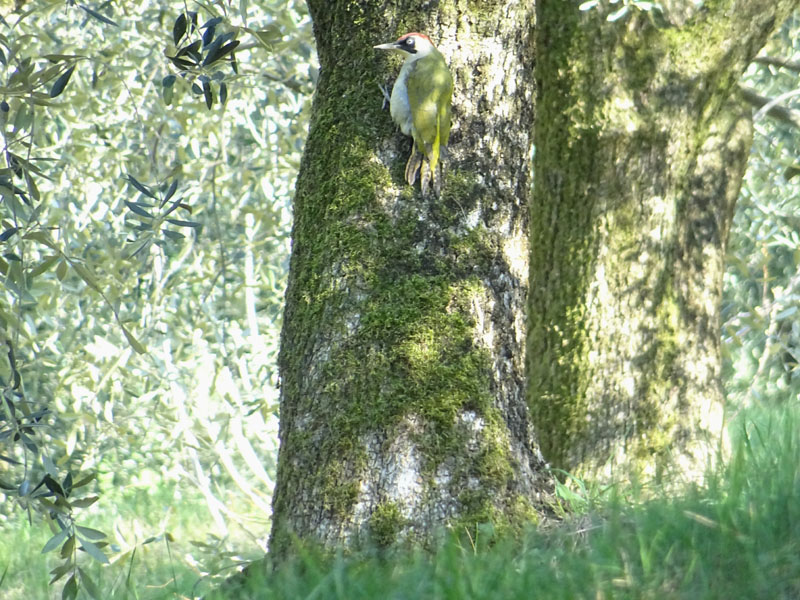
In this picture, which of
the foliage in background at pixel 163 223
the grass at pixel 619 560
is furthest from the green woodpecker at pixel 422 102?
the foliage in background at pixel 163 223

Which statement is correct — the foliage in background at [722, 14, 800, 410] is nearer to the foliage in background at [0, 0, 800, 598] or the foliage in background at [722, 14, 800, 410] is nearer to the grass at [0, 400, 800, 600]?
the foliage in background at [0, 0, 800, 598]

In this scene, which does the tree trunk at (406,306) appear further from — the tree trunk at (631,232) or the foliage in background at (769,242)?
the foliage in background at (769,242)

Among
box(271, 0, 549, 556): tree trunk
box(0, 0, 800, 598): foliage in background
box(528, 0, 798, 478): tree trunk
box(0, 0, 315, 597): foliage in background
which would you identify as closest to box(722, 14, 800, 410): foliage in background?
box(0, 0, 800, 598): foliage in background

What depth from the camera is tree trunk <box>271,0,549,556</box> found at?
2.98 metres

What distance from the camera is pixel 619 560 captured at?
2.67 m

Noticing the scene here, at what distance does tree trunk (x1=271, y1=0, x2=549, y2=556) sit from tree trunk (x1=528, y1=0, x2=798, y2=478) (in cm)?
104

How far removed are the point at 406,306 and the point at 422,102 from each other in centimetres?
65

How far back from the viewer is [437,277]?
124 inches

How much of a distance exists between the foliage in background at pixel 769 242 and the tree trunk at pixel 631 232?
1.83 m

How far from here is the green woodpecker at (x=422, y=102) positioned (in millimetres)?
3041

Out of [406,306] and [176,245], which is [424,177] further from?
[176,245]

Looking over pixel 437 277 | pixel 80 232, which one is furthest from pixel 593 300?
pixel 80 232

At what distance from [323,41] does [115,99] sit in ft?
13.9

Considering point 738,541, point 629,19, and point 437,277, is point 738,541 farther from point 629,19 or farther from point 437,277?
point 629,19
